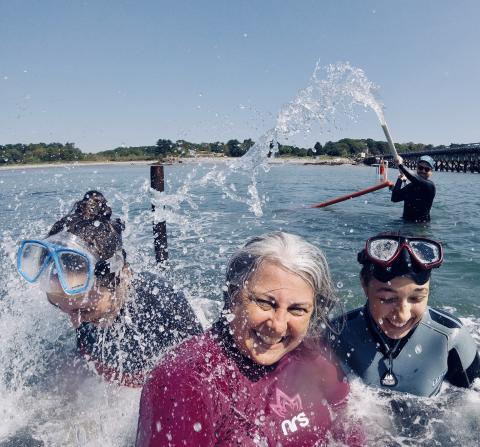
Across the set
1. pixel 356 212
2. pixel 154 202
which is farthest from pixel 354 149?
pixel 154 202

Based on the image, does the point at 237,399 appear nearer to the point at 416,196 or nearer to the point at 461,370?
the point at 461,370

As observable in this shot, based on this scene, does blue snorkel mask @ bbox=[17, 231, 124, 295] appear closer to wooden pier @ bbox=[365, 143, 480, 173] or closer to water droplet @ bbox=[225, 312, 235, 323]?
water droplet @ bbox=[225, 312, 235, 323]

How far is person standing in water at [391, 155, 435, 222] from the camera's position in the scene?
12.4 metres

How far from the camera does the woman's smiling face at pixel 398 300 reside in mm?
2932

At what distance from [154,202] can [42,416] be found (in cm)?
508

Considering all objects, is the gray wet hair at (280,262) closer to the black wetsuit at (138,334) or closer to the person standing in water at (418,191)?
the black wetsuit at (138,334)

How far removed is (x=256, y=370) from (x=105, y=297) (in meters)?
1.45

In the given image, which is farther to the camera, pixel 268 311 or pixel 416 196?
pixel 416 196

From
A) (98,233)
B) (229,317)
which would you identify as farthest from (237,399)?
(98,233)

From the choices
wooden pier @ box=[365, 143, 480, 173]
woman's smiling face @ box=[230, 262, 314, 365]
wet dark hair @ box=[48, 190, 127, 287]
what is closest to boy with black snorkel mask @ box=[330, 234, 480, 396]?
woman's smiling face @ box=[230, 262, 314, 365]

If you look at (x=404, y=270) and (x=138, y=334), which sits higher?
(x=404, y=270)

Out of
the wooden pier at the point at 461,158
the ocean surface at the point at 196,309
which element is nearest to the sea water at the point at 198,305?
the ocean surface at the point at 196,309

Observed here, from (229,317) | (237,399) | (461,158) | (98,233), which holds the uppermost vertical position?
(461,158)

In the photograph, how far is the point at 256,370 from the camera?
2174 millimetres
